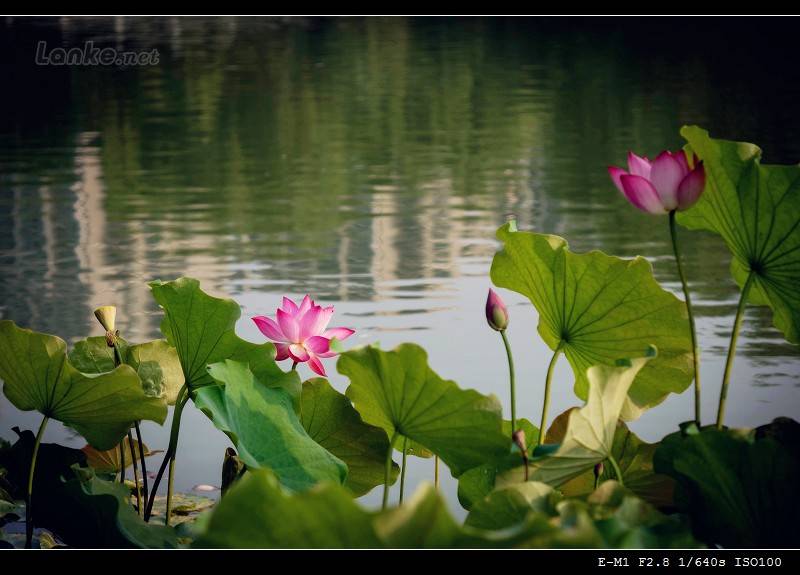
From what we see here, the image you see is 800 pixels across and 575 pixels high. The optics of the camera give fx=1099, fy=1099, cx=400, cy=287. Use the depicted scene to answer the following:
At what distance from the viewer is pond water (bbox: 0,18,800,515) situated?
8.66 feet

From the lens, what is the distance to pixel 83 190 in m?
5.18

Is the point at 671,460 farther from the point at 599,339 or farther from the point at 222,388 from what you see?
the point at 222,388

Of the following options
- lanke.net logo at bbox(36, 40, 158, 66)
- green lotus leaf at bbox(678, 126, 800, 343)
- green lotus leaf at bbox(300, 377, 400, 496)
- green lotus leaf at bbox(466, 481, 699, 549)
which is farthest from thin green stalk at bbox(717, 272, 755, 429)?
lanke.net logo at bbox(36, 40, 158, 66)

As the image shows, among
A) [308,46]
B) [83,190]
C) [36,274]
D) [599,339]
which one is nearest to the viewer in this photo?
[599,339]

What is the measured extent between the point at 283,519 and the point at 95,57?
11842 mm

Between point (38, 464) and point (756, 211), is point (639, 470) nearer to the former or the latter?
point (756, 211)

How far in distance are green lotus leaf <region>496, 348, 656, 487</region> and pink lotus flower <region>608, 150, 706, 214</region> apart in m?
0.17

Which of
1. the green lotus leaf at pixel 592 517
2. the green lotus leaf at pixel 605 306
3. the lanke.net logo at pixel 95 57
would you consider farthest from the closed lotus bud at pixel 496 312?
the lanke.net logo at pixel 95 57

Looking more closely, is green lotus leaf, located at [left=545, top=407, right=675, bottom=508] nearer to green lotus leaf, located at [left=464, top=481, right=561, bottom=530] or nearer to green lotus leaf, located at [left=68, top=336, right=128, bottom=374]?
green lotus leaf, located at [left=464, top=481, right=561, bottom=530]

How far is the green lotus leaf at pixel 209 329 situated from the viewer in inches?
40.4

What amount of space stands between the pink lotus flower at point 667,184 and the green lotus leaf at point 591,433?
167 mm
